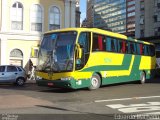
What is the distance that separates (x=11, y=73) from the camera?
28.4m

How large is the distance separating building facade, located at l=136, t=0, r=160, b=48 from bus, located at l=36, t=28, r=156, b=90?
160ft

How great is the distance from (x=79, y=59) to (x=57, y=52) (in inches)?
48.1

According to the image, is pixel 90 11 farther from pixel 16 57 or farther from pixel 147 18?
pixel 16 57

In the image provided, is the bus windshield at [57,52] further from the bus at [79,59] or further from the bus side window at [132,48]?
the bus side window at [132,48]

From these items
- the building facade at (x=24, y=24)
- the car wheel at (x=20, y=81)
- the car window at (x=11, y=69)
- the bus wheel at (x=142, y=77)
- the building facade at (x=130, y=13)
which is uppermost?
the building facade at (x=130, y=13)

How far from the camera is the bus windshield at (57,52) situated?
20.4 meters

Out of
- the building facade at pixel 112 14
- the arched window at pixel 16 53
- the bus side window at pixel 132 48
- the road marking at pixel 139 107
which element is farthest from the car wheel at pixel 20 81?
the building facade at pixel 112 14

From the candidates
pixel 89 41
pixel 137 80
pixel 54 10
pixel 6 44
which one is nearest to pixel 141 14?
pixel 54 10

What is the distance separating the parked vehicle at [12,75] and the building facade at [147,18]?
46131mm

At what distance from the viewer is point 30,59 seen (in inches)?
1608

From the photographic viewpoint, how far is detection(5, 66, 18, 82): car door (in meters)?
28.3

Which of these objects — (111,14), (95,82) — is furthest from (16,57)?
(111,14)

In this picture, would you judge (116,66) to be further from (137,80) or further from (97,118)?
(97,118)

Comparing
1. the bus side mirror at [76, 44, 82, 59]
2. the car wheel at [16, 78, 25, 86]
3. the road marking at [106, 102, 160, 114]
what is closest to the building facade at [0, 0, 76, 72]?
the car wheel at [16, 78, 25, 86]
